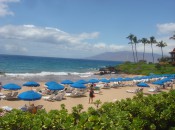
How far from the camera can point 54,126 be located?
7.21 meters

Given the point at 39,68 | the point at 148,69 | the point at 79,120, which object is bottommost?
the point at 79,120

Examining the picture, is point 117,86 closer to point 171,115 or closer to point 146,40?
point 171,115

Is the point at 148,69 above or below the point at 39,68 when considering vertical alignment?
below

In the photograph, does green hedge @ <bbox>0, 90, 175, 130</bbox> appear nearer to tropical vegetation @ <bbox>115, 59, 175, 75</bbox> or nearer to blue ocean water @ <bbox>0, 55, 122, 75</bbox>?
tropical vegetation @ <bbox>115, 59, 175, 75</bbox>

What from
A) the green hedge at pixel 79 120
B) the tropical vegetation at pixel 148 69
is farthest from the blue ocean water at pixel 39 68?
the green hedge at pixel 79 120

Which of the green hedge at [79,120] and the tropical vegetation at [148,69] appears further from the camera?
the tropical vegetation at [148,69]

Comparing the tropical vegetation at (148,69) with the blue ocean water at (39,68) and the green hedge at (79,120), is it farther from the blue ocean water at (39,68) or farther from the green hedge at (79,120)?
the green hedge at (79,120)

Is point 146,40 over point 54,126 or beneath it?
over

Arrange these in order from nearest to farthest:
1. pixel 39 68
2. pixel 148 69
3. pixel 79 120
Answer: pixel 79 120, pixel 148 69, pixel 39 68

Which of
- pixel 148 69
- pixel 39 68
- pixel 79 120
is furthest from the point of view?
pixel 39 68

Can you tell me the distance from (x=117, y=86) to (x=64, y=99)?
44.0ft

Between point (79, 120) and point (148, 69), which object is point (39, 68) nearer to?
point (148, 69)

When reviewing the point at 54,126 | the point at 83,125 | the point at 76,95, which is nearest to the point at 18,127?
the point at 54,126

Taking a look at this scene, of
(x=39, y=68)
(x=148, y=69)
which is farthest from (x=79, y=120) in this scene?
(x=39, y=68)
